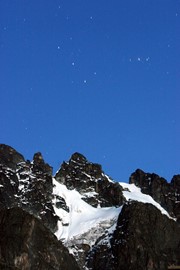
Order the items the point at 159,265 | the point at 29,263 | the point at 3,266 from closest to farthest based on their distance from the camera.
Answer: the point at 3,266 → the point at 29,263 → the point at 159,265

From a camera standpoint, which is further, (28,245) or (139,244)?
(139,244)

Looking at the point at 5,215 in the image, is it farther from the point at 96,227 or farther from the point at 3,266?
the point at 96,227

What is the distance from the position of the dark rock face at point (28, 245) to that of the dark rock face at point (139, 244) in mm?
15050

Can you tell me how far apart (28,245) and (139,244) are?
1474 inches

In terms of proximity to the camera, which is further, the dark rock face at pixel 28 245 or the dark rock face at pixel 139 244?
the dark rock face at pixel 139 244

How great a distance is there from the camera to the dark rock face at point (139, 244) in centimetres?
14925

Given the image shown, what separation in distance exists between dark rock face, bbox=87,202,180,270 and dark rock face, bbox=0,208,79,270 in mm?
15050

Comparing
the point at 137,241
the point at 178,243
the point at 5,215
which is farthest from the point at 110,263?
the point at 5,215

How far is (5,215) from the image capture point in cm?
13738

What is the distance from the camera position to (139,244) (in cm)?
15250

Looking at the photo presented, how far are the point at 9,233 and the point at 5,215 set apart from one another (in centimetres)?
859

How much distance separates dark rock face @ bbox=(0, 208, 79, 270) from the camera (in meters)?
123

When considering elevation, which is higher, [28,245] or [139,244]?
[139,244]

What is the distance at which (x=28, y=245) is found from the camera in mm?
127500
